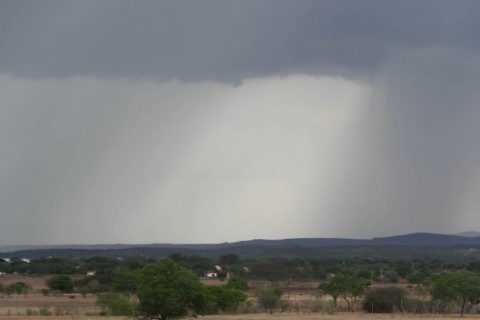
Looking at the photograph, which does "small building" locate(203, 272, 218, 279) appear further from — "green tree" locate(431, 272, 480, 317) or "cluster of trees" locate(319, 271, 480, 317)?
"green tree" locate(431, 272, 480, 317)

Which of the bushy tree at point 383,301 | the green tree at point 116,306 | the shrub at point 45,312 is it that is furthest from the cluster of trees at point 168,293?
the bushy tree at point 383,301

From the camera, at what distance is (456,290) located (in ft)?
361

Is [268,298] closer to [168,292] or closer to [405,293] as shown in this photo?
[405,293]

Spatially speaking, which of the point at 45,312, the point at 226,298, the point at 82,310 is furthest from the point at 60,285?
the point at 45,312

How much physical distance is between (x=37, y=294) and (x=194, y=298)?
71.8 metres

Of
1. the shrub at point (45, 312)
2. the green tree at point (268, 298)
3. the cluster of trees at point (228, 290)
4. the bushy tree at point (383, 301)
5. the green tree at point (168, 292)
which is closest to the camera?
the green tree at point (168, 292)

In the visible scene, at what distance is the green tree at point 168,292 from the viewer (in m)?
74.5

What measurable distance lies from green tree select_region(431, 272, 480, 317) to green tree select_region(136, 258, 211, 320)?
43.1 metres

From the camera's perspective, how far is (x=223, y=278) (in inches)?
7210

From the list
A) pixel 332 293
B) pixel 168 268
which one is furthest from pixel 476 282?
pixel 168 268

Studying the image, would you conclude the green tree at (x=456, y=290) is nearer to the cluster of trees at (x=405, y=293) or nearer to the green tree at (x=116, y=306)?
the cluster of trees at (x=405, y=293)

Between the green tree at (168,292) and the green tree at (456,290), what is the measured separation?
1695 inches

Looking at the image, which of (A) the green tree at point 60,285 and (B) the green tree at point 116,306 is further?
(A) the green tree at point 60,285

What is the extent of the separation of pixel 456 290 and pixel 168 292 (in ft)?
159
